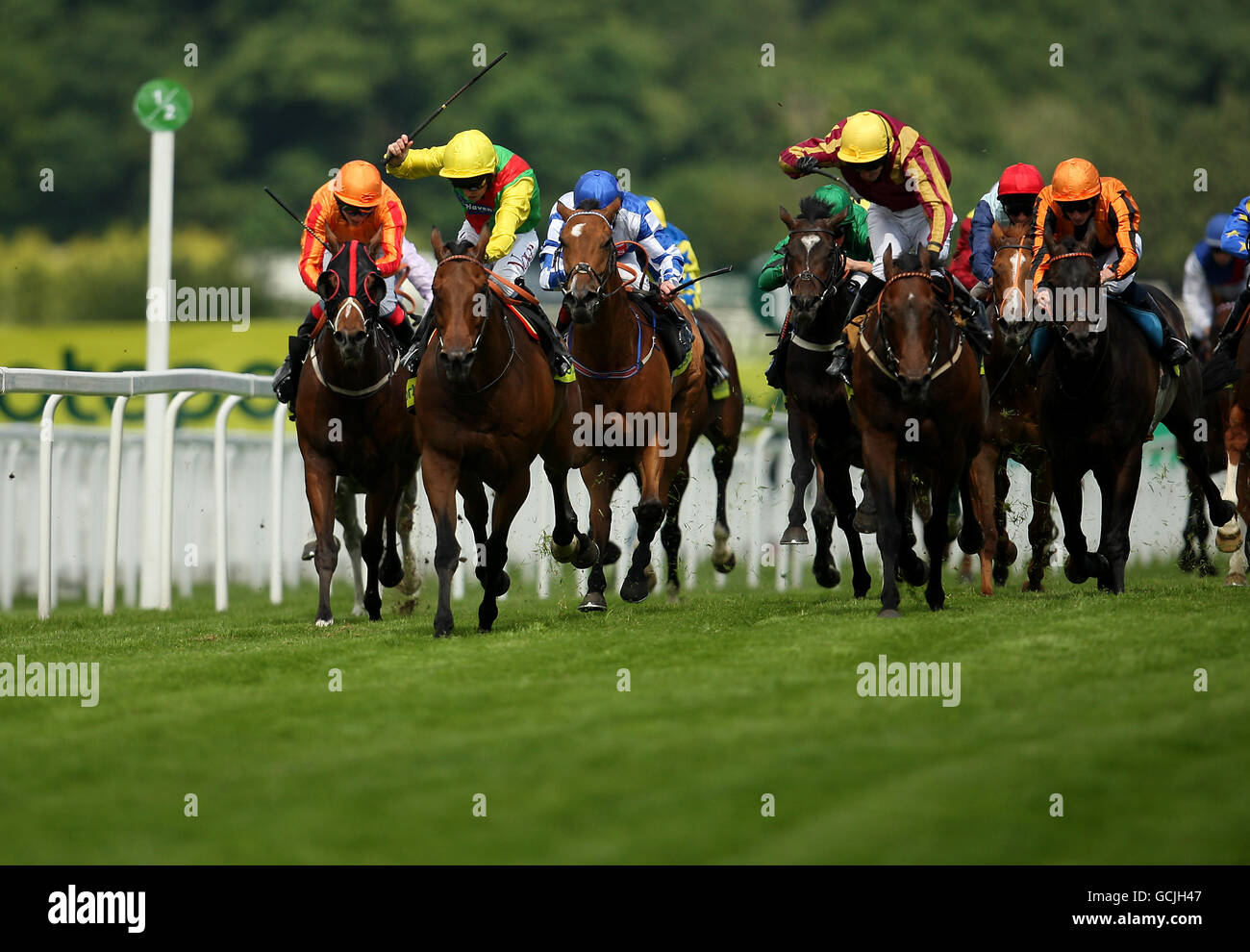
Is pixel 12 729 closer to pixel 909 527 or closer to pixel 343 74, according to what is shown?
pixel 909 527

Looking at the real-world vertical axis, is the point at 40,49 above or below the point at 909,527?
above

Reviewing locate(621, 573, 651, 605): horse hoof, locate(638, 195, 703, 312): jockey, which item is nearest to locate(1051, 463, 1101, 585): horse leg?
locate(621, 573, 651, 605): horse hoof

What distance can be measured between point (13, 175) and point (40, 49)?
3.14 meters

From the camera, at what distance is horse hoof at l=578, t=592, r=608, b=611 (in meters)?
9.73

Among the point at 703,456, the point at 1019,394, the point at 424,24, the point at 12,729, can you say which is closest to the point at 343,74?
the point at 424,24

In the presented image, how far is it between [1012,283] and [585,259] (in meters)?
2.24

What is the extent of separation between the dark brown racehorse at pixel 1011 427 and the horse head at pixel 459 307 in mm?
2790

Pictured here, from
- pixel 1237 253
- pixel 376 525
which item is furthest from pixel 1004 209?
pixel 376 525

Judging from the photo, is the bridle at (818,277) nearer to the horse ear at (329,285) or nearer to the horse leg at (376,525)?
the horse ear at (329,285)

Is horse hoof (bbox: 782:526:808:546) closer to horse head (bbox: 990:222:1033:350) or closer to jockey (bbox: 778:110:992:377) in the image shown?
jockey (bbox: 778:110:992:377)

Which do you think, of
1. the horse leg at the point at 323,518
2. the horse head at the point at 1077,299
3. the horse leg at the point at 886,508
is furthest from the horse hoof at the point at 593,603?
the horse head at the point at 1077,299

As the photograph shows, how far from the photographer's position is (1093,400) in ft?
31.6

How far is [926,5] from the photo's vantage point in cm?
4816

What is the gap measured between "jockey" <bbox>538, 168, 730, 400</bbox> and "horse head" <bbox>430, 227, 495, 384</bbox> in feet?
3.84
